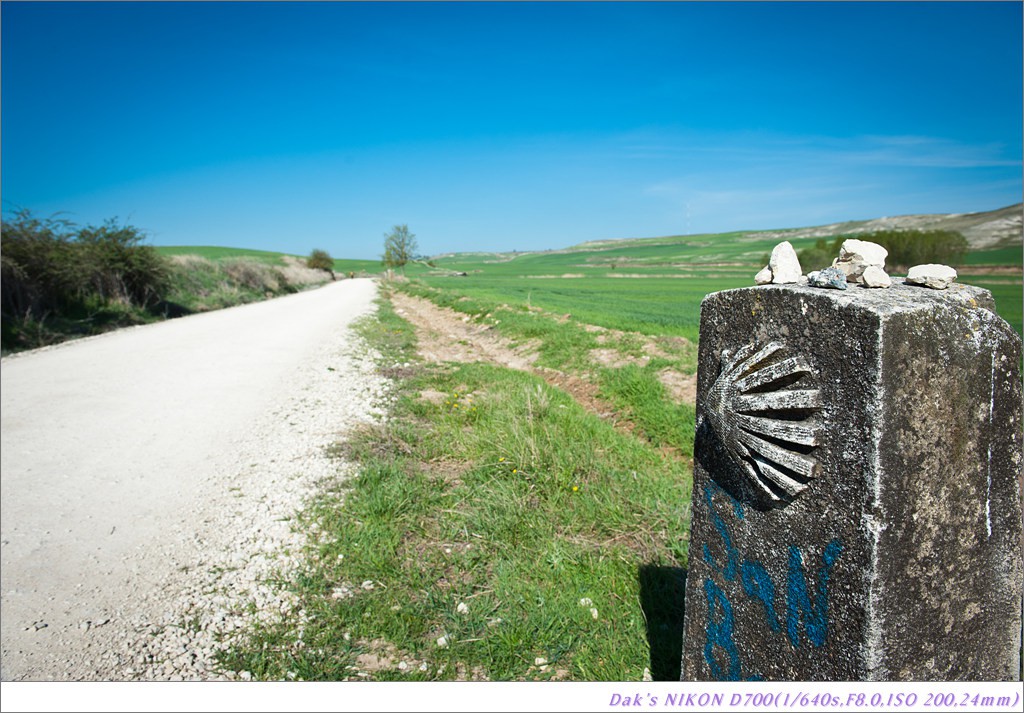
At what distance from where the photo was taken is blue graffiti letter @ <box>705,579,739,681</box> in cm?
184

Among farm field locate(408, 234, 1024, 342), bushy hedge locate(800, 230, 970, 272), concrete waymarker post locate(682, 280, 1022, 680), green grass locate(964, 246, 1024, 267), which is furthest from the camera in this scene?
green grass locate(964, 246, 1024, 267)

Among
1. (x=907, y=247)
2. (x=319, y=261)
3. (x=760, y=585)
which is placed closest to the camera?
(x=760, y=585)

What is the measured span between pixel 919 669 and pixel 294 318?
61.2ft

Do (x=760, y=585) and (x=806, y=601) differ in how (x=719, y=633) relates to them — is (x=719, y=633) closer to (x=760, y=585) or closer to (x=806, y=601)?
(x=760, y=585)

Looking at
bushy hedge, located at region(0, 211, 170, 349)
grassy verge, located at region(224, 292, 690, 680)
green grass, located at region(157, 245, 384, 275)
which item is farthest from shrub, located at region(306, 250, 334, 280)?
grassy verge, located at region(224, 292, 690, 680)

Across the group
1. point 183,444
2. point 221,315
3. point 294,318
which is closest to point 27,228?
point 221,315

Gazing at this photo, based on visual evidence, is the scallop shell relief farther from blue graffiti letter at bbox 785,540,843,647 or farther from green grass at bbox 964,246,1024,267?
green grass at bbox 964,246,1024,267

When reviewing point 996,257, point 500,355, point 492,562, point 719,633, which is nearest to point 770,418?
point 719,633

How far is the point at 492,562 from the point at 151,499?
3.12 meters

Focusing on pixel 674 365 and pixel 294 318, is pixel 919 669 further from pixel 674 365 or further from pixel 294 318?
pixel 294 318

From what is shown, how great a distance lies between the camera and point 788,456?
1.47 meters

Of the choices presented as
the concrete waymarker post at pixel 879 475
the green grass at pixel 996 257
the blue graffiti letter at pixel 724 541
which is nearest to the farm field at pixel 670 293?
the green grass at pixel 996 257

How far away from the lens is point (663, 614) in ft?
9.75

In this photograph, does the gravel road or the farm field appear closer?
the gravel road
